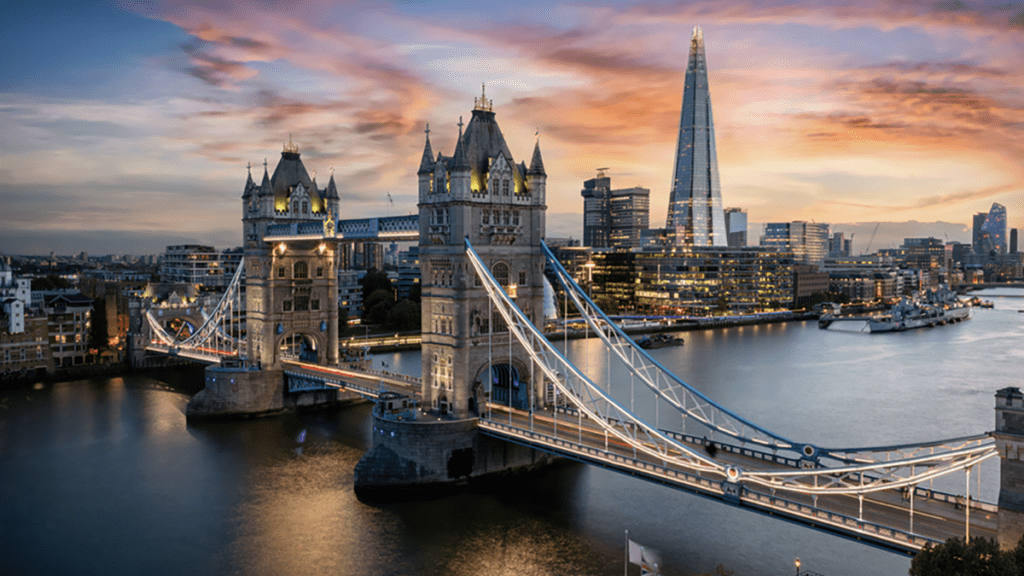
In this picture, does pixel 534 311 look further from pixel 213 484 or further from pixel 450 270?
pixel 213 484

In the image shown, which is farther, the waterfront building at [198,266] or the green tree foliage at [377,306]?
the waterfront building at [198,266]

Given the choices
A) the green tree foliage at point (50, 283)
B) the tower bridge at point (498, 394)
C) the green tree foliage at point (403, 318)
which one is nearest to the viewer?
the tower bridge at point (498, 394)

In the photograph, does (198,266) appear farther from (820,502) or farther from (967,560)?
(967,560)

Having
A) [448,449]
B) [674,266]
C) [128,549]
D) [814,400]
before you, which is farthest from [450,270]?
[674,266]

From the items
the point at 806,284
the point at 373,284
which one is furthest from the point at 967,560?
the point at 806,284

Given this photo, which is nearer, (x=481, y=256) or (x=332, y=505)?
(x=332, y=505)

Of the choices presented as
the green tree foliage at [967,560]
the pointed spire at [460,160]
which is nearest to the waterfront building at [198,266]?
the pointed spire at [460,160]

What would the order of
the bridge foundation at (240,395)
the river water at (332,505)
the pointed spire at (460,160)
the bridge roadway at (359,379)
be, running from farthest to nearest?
the bridge foundation at (240,395), the bridge roadway at (359,379), the pointed spire at (460,160), the river water at (332,505)

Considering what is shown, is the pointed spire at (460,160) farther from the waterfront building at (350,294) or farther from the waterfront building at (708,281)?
the waterfront building at (708,281)
